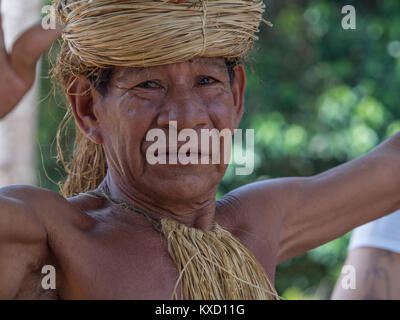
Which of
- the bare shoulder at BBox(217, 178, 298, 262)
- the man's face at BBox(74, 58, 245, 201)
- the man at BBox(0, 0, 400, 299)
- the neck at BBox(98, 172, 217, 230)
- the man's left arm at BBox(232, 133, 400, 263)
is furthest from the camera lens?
the man's left arm at BBox(232, 133, 400, 263)

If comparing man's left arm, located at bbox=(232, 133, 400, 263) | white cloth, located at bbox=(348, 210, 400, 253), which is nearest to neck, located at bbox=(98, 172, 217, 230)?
man's left arm, located at bbox=(232, 133, 400, 263)

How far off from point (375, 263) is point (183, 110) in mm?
1576

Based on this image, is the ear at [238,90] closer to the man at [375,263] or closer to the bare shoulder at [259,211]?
the bare shoulder at [259,211]

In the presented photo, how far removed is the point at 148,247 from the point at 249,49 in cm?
69

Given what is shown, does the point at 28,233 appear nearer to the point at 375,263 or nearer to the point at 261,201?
the point at 261,201

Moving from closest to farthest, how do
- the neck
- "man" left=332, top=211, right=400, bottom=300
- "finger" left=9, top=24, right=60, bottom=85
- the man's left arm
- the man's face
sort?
"finger" left=9, top=24, right=60, bottom=85, the man's face, the neck, the man's left arm, "man" left=332, top=211, right=400, bottom=300

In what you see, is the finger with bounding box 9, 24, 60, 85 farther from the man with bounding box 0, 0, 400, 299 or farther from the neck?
the neck

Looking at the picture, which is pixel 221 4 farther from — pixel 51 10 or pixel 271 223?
pixel 271 223

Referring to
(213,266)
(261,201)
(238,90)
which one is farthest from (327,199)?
(213,266)

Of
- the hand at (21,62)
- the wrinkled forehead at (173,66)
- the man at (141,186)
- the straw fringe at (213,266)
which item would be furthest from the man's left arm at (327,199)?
the hand at (21,62)

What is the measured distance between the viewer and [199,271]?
1852 millimetres

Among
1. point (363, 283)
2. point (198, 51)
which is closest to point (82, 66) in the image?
point (198, 51)

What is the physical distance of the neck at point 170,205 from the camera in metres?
1.97

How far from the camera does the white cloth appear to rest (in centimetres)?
307
